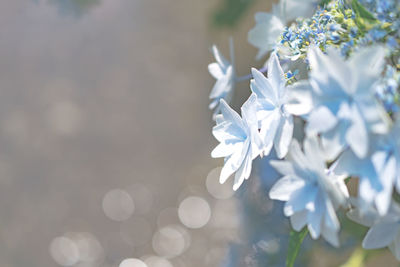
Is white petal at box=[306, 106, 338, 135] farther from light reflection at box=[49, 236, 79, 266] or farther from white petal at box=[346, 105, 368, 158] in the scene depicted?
light reflection at box=[49, 236, 79, 266]

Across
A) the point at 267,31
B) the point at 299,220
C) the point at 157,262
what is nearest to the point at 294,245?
the point at 299,220

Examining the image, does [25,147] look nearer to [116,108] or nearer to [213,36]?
[116,108]

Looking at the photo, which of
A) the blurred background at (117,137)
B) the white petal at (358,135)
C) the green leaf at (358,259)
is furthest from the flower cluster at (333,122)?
the blurred background at (117,137)

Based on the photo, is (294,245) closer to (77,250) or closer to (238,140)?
(238,140)

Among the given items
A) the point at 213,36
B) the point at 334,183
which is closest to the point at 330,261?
the point at 334,183

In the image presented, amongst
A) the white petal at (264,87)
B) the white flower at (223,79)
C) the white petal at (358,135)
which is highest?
the white flower at (223,79)

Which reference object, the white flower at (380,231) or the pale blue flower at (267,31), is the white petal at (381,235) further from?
the pale blue flower at (267,31)

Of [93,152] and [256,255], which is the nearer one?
[256,255]
